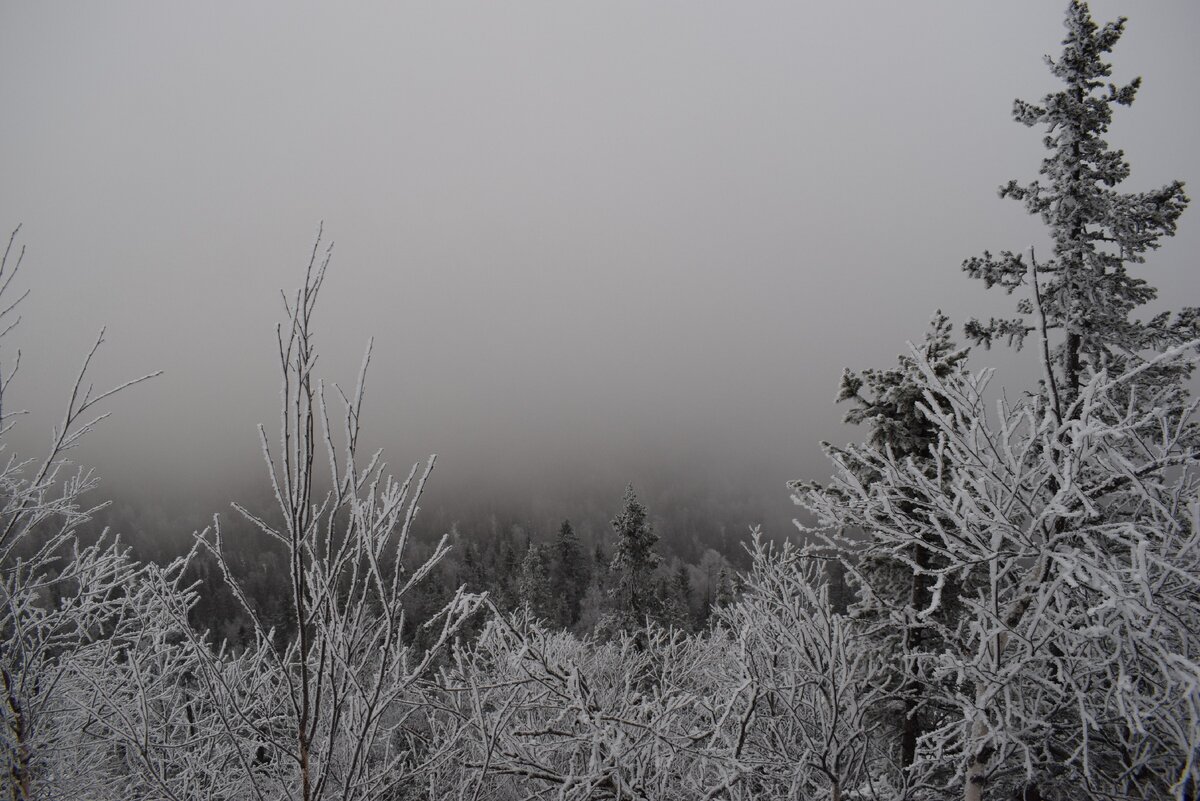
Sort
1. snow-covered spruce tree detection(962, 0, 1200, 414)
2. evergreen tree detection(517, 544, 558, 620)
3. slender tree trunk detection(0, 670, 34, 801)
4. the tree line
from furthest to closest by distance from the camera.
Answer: evergreen tree detection(517, 544, 558, 620)
snow-covered spruce tree detection(962, 0, 1200, 414)
slender tree trunk detection(0, 670, 34, 801)
the tree line

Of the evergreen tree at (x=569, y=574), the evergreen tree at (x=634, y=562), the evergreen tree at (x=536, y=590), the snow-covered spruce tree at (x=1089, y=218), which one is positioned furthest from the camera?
the evergreen tree at (x=569, y=574)

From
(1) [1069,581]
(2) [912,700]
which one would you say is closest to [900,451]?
(2) [912,700]

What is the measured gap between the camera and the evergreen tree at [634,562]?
78.2 ft

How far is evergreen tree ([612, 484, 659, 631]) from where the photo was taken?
23.8 metres

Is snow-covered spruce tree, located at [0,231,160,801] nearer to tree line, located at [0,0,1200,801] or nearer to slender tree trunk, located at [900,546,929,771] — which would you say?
tree line, located at [0,0,1200,801]

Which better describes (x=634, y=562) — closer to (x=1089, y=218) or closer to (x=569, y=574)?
(x=1089, y=218)

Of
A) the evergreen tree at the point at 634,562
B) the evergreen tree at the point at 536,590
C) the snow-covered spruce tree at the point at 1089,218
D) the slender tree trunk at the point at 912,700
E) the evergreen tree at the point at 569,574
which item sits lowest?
the evergreen tree at the point at 569,574

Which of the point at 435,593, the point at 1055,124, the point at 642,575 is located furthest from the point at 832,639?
the point at 435,593

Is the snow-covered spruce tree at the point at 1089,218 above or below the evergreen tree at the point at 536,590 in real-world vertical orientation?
above

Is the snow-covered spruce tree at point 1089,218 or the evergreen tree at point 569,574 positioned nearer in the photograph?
the snow-covered spruce tree at point 1089,218

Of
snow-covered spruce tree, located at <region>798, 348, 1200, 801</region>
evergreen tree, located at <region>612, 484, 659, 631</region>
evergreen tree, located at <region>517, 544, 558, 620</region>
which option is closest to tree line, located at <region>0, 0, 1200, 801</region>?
snow-covered spruce tree, located at <region>798, 348, 1200, 801</region>

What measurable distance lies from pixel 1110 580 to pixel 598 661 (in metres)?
18.0

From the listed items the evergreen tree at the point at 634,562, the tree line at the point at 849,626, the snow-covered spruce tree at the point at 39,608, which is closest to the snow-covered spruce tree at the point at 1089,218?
the tree line at the point at 849,626

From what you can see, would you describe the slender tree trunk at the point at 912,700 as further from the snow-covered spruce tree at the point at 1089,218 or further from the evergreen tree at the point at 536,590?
the evergreen tree at the point at 536,590
